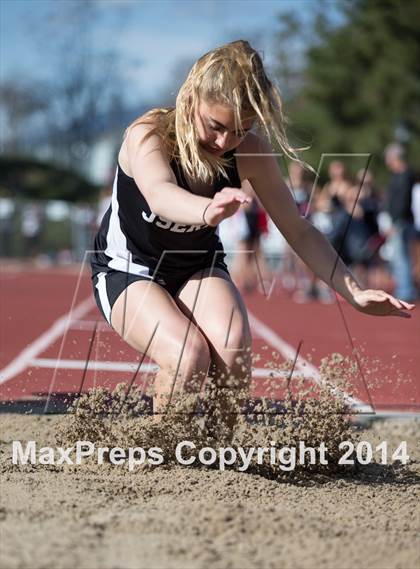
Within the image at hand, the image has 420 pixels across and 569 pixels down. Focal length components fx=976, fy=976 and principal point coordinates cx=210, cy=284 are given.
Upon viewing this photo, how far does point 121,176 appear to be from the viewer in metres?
4.28

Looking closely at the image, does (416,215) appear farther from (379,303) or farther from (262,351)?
(379,303)

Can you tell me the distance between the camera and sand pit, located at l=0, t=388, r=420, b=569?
2.88 m

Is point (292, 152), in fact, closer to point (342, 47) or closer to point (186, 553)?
point (186, 553)

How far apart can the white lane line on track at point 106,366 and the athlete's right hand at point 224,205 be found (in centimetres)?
142

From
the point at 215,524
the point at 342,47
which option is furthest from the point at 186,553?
the point at 342,47

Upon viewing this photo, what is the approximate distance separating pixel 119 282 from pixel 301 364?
7.78 ft

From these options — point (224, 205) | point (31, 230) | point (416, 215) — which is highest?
point (224, 205)

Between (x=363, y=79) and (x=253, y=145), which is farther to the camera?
(x=363, y=79)

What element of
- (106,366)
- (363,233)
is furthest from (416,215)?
(106,366)

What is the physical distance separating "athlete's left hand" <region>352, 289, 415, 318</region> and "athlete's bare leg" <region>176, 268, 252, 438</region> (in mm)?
505

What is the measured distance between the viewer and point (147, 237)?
423cm

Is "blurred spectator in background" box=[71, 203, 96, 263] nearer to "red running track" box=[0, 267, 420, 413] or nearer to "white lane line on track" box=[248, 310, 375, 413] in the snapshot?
"red running track" box=[0, 267, 420, 413]

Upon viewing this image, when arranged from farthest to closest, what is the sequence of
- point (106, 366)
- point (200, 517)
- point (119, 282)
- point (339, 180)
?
point (339, 180) → point (106, 366) → point (119, 282) → point (200, 517)

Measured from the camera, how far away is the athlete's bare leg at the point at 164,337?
4.03 m
